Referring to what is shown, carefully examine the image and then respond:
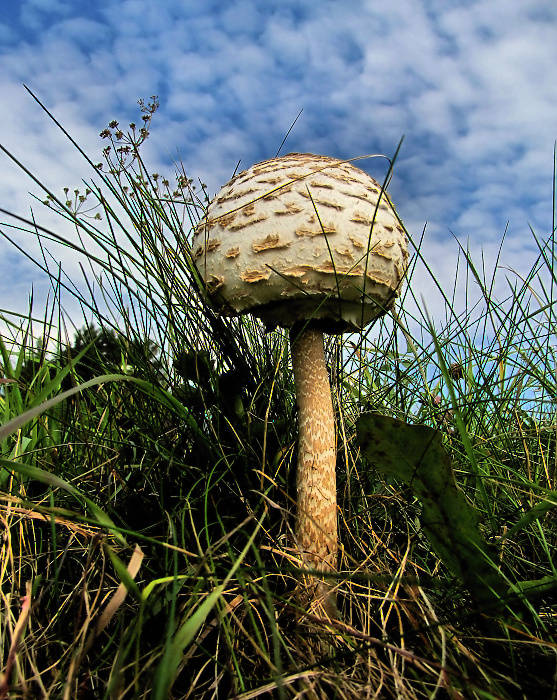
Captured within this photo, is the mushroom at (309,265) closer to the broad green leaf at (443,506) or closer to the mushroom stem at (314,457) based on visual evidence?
the mushroom stem at (314,457)

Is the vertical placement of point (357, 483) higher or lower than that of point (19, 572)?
higher

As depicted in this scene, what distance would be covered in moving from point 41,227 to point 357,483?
5.77 feet

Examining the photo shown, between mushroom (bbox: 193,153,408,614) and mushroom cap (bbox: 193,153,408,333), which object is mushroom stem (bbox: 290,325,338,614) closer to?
mushroom (bbox: 193,153,408,614)

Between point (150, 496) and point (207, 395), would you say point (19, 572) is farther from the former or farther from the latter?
point (207, 395)

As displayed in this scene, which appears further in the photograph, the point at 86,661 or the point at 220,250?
the point at 220,250

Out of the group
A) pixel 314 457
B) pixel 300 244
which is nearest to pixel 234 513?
pixel 314 457

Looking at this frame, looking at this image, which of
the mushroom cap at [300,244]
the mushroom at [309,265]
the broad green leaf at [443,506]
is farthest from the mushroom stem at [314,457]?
the broad green leaf at [443,506]

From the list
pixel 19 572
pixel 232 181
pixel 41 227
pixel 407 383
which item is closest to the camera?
pixel 41 227

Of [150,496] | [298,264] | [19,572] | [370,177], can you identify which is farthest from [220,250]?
[19,572]

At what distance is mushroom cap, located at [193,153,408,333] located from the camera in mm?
1888

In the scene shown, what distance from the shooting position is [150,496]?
239cm

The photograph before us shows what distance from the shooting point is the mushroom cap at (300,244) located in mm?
1888

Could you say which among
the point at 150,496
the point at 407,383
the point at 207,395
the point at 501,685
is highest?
the point at 407,383

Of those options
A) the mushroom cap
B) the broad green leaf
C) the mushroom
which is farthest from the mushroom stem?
the broad green leaf
